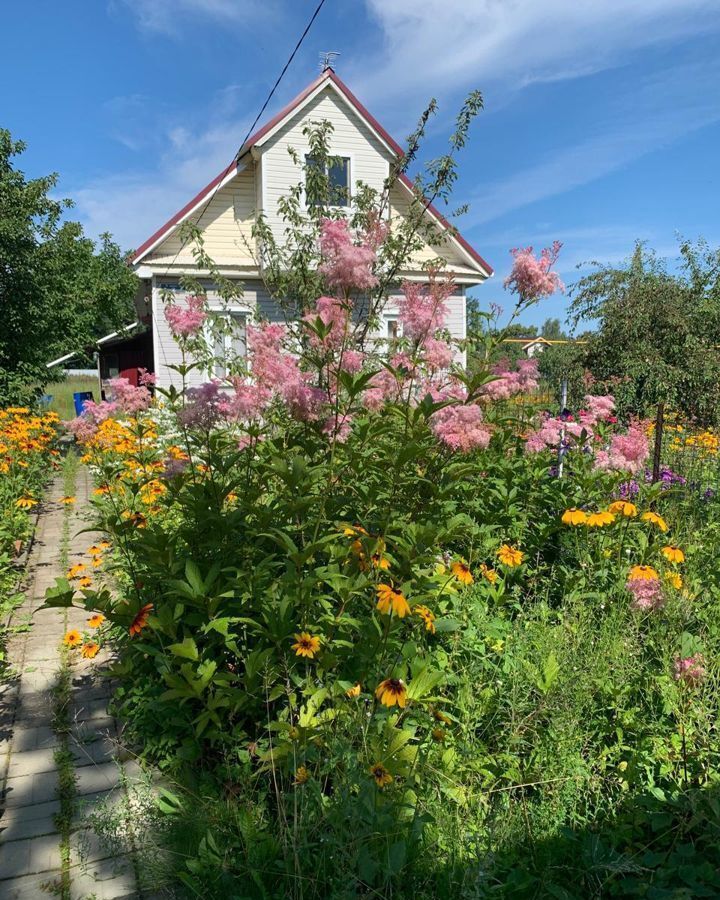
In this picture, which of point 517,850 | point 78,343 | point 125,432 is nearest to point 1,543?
point 125,432

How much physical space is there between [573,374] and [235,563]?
7456 millimetres

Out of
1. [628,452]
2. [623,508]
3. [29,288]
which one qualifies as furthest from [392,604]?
[29,288]

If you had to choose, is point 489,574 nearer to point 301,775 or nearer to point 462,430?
point 462,430

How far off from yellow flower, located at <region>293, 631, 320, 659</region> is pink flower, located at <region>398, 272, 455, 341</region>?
1372mm

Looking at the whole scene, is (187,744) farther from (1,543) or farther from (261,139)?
(261,139)

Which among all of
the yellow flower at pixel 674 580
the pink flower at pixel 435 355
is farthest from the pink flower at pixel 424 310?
the yellow flower at pixel 674 580

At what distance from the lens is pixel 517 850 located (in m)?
1.92

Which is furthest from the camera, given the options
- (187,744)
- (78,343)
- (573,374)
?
(78,343)

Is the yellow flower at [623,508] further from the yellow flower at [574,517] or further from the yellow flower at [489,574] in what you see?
the yellow flower at [489,574]

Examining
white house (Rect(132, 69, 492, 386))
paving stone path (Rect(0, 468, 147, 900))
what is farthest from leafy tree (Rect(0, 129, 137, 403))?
paving stone path (Rect(0, 468, 147, 900))

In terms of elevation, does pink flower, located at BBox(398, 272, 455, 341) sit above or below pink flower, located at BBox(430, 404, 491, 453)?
above

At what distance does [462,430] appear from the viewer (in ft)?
8.66

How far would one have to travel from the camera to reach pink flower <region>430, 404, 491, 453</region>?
2.62 metres

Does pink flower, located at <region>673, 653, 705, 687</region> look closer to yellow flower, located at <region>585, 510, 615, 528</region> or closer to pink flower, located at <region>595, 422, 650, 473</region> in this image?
yellow flower, located at <region>585, 510, 615, 528</region>
